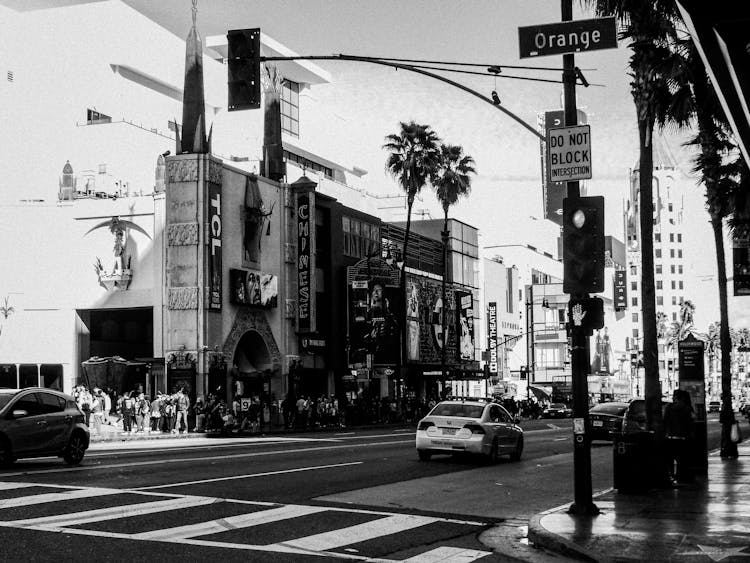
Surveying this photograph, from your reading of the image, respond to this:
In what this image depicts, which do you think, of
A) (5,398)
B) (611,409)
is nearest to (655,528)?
(5,398)

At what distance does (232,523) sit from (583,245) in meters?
5.71

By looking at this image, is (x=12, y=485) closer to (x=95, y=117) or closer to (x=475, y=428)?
(x=475, y=428)

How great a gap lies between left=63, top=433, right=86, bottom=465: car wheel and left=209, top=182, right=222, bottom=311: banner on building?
27.2 meters

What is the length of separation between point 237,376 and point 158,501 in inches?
1461

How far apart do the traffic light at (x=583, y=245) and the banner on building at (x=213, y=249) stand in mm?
35961

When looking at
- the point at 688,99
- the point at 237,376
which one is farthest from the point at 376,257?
the point at 688,99

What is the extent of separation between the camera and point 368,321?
61.7 m

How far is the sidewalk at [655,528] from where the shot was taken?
10.7m

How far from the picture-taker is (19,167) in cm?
6153

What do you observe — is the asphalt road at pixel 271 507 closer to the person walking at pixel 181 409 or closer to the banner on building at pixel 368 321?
the person walking at pixel 181 409

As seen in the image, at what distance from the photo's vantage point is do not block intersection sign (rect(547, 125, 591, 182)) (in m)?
14.3

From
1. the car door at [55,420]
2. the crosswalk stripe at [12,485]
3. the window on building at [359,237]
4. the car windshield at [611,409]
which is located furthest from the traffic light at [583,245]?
the window on building at [359,237]

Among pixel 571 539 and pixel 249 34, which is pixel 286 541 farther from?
pixel 249 34

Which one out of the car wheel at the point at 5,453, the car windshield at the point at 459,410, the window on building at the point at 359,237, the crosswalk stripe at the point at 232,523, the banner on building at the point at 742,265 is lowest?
the crosswalk stripe at the point at 232,523
